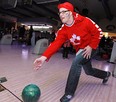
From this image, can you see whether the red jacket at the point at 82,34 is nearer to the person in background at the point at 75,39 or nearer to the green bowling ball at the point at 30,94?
the person in background at the point at 75,39

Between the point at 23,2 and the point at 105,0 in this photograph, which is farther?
the point at 105,0

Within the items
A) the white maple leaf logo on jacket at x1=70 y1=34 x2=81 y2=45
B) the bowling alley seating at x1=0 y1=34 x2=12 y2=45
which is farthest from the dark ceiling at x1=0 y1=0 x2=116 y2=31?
the white maple leaf logo on jacket at x1=70 y1=34 x2=81 y2=45

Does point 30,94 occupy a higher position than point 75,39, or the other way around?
point 75,39

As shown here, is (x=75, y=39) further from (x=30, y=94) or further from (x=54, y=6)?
(x=54, y=6)

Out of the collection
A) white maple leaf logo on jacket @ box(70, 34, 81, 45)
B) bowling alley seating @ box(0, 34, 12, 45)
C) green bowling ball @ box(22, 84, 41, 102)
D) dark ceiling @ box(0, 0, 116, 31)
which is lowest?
bowling alley seating @ box(0, 34, 12, 45)

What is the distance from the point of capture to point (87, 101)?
8.36 feet

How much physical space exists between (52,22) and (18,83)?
18202 mm

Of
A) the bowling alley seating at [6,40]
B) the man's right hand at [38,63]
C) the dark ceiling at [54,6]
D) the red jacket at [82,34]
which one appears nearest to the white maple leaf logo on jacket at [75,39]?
the red jacket at [82,34]

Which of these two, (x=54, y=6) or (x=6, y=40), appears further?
(x=54, y=6)

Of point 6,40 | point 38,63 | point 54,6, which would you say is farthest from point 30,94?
point 54,6

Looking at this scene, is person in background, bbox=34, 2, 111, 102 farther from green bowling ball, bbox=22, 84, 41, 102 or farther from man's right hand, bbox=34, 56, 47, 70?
green bowling ball, bbox=22, 84, 41, 102

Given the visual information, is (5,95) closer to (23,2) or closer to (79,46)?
(79,46)

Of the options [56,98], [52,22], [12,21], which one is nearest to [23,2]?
[56,98]

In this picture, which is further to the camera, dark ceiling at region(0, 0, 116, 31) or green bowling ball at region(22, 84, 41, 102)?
dark ceiling at region(0, 0, 116, 31)
